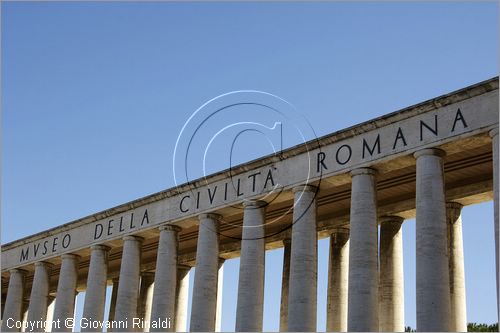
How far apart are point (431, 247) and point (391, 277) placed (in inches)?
392

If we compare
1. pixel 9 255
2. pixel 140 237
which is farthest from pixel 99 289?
pixel 9 255

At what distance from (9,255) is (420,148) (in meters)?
40.3

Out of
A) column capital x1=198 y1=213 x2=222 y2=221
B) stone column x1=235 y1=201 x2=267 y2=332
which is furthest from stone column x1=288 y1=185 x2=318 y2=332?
column capital x1=198 y1=213 x2=222 y2=221

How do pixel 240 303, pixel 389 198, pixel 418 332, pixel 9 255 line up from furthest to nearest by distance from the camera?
pixel 9 255 → pixel 389 198 → pixel 240 303 → pixel 418 332

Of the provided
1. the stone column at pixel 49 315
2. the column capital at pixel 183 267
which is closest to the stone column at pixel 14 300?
the stone column at pixel 49 315

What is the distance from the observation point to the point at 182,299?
63625 mm

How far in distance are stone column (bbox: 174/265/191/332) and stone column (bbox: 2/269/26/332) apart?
43.1ft

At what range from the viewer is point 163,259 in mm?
53625

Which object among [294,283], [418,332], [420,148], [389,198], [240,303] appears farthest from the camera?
[389,198]

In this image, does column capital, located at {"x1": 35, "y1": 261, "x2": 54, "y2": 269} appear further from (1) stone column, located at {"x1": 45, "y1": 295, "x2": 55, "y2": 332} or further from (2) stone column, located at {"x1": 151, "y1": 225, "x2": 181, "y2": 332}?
(2) stone column, located at {"x1": 151, "y1": 225, "x2": 181, "y2": 332}

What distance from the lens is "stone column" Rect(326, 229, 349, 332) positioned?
5097 cm

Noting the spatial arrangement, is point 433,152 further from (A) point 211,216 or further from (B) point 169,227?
(B) point 169,227

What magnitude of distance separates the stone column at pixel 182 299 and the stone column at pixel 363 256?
941 inches

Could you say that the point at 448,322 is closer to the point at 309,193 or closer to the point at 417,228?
the point at 417,228
